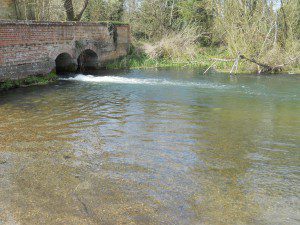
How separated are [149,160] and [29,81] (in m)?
9.92

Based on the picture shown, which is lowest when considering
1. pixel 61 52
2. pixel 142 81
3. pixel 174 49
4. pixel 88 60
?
pixel 142 81

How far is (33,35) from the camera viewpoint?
14859 millimetres

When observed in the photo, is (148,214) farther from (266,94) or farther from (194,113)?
(266,94)

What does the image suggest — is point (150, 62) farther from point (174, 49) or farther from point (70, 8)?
point (70, 8)

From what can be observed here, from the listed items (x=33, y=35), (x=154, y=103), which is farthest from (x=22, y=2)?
(x=154, y=103)

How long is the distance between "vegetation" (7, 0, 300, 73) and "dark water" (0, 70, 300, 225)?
6800 mm

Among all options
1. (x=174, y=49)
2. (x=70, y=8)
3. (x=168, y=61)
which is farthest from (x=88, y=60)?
(x=174, y=49)

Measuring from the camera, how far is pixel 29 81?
48.0 feet

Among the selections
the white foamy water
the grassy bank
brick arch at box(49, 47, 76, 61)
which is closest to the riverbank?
brick arch at box(49, 47, 76, 61)

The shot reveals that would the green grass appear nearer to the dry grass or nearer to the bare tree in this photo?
the dry grass

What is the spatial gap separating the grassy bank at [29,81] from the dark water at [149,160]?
1663 mm

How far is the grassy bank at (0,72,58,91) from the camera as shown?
43.8 feet

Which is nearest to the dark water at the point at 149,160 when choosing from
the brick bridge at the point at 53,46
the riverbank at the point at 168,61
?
the brick bridge at the point at 53,46

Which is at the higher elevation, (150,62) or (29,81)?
(150,62)
